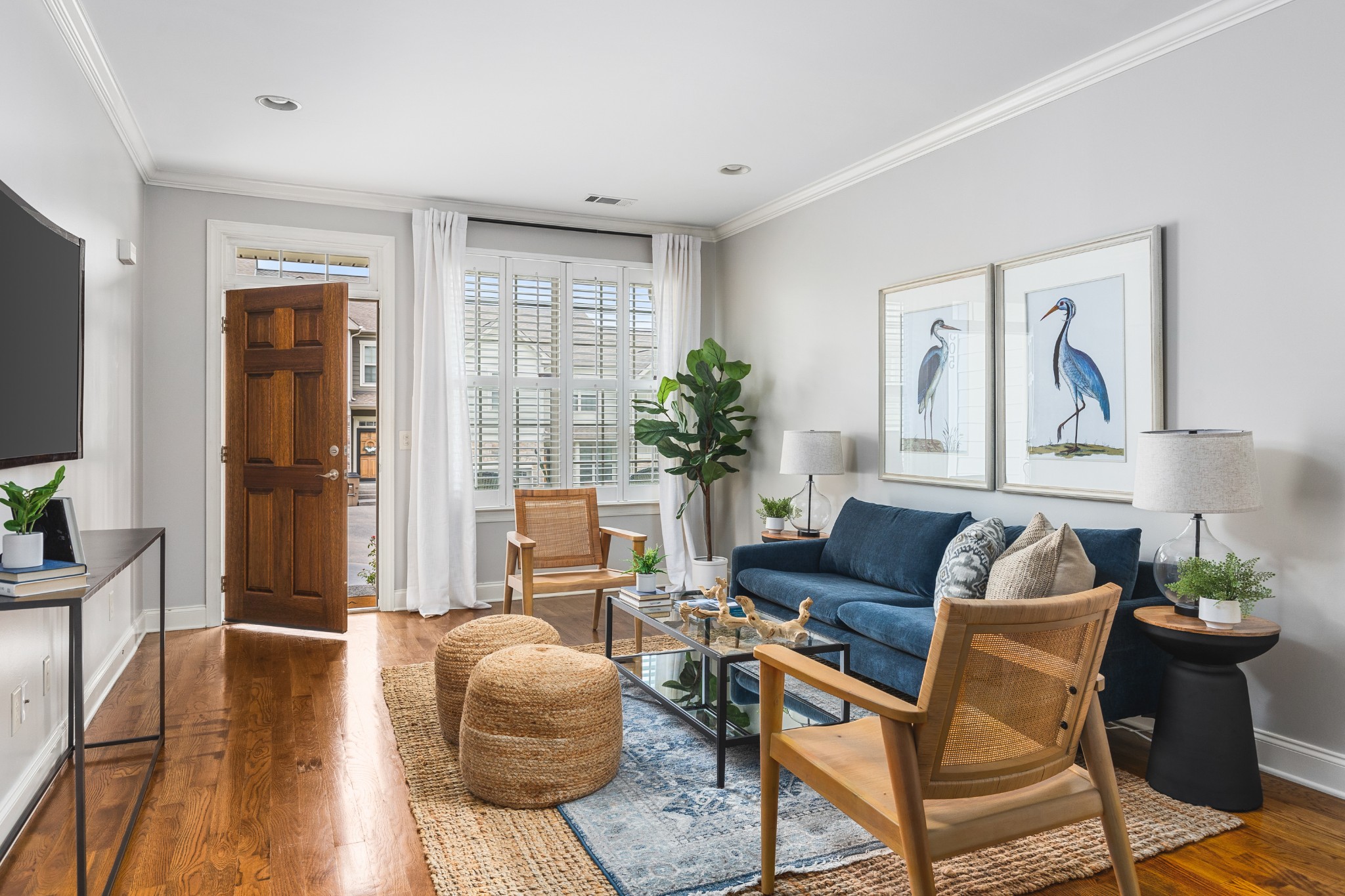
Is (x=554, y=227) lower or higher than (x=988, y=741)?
higher

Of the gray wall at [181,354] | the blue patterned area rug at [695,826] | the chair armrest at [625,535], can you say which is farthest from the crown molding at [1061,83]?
the gray wall at [181,354]

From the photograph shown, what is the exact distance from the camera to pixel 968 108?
3898 millimetres

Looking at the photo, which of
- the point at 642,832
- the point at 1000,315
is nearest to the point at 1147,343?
the point at 1000,315

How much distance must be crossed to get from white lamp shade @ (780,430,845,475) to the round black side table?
7.08 ft

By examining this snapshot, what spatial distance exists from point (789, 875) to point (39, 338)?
263 cm

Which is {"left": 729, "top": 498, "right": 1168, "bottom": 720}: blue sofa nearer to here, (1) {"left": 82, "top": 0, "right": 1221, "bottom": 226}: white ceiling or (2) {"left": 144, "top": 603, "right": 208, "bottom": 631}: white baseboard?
(1) {"left": 82, "top": 0, "right": 1221, "bottom": 226}: white ceiling

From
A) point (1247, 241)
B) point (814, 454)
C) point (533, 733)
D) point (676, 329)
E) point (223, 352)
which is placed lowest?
point (533, 733)

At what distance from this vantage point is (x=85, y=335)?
3330mm

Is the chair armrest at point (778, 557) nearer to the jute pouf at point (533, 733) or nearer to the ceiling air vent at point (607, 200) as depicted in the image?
the jute pouf at point (533, 733)

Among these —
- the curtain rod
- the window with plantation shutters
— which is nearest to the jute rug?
the window with plantation shutters

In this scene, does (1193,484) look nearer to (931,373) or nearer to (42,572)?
(931,373)

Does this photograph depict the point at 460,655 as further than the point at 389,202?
No

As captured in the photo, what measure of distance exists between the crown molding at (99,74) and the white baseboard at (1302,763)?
4.74m

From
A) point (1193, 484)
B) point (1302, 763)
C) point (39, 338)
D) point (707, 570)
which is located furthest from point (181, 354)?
point (1302, 763)
